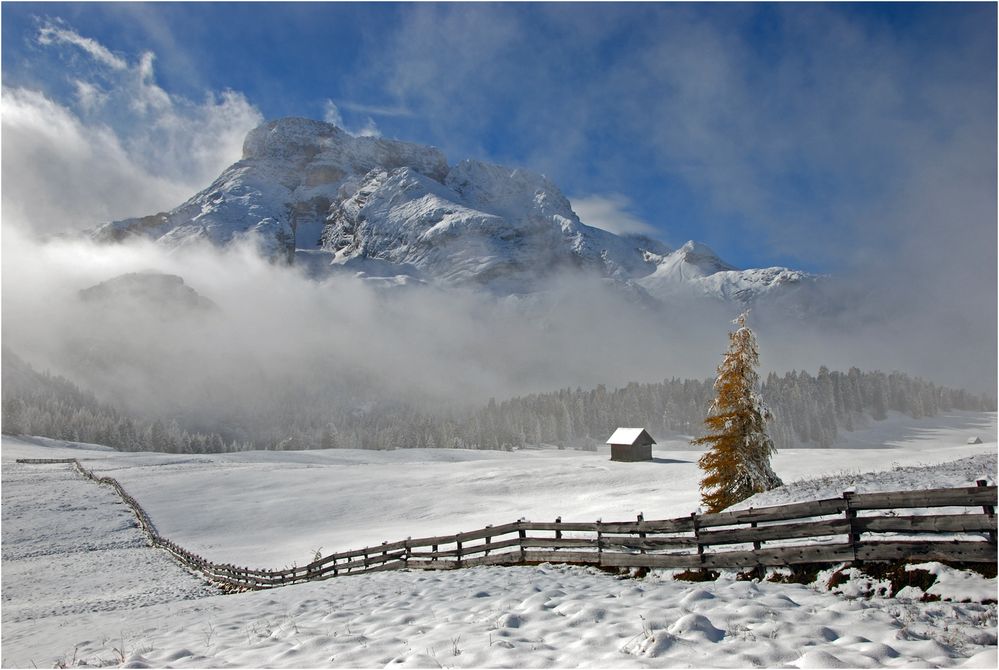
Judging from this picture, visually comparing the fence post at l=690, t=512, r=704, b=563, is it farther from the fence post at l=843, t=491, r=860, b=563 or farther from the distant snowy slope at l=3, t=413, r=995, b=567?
the distant snowy slope at l=3, t=413, r=995, b=567

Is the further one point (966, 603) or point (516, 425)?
point (516, 425)

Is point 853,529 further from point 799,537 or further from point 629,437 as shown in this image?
point 629,437

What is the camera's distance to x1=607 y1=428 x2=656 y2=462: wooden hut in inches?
3300

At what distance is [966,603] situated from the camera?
28.8 feet

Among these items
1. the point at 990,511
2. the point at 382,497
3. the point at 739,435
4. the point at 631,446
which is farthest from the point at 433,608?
the point at 631,446

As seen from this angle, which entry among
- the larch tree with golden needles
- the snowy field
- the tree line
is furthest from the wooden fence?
the tree line

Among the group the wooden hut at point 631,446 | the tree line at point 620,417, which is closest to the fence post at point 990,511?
the wooden hut at point 631,446

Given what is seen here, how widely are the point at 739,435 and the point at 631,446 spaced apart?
56334 millimetres

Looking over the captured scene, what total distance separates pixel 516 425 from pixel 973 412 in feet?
485

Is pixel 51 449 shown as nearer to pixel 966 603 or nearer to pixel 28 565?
pixel 28 565

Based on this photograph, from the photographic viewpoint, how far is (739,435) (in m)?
29.1

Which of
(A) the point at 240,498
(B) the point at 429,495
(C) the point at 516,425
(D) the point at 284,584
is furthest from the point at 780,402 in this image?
(D) the point at 284,584

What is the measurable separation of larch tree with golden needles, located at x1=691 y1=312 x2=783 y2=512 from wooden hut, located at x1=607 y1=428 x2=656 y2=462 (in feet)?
181

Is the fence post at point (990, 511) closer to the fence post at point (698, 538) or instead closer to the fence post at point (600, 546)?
the fence post at point (698, 538)
